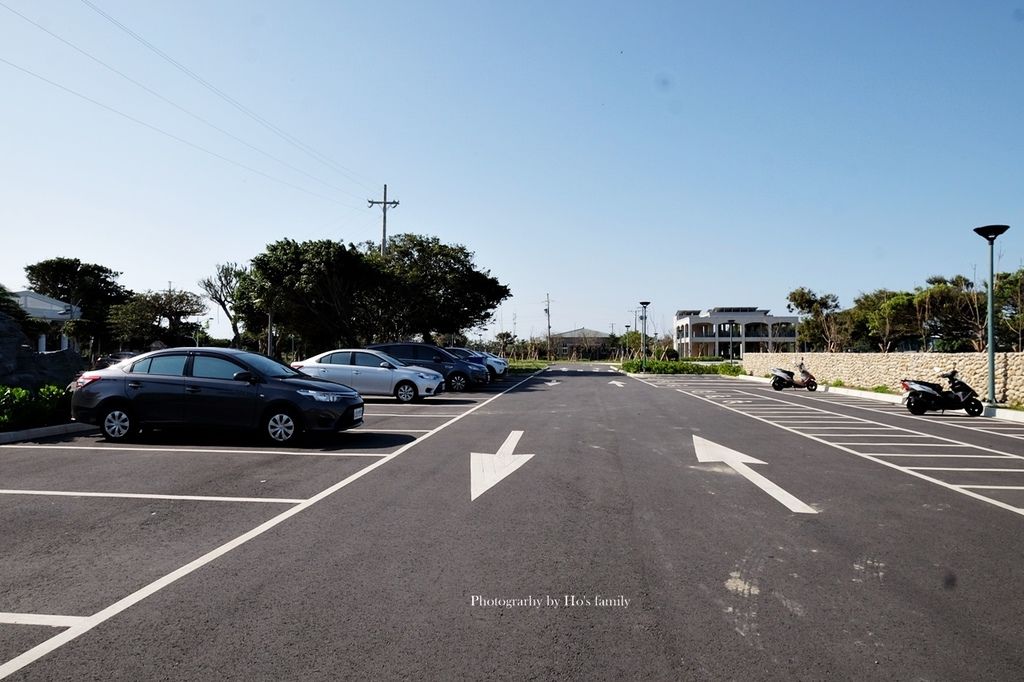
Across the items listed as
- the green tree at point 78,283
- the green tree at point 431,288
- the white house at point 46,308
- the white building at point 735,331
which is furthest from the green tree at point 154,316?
the white building at point 735,331

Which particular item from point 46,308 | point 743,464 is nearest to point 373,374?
point 743,464

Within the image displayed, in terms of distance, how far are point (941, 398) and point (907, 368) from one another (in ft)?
23.0

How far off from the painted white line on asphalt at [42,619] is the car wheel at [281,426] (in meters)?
6.26

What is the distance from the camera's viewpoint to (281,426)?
1015 centimetres


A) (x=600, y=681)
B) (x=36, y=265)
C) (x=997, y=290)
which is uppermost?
(x=36, y=265)

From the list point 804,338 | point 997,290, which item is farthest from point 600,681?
point 804,338

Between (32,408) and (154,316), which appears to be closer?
(32,408)

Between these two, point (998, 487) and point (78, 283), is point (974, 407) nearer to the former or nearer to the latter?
point (998, 487)

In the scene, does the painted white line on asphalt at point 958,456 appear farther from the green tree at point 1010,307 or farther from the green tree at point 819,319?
the green tree at point 819,319

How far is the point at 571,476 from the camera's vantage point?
7.93 metres

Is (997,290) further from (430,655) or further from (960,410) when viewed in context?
(430,655)

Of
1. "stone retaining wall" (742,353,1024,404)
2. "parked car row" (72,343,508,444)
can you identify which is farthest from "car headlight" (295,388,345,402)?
"stone retaining wall" (742,353,1024,404)

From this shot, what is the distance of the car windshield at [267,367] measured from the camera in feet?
34.1

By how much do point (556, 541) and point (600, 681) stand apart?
7.15 feet
